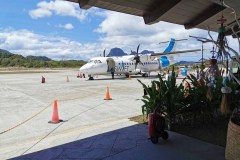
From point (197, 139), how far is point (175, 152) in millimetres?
1061

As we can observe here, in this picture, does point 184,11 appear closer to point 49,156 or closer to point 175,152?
point 175,152

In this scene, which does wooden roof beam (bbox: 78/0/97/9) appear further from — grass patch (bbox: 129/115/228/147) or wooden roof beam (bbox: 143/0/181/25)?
grass patch (bbox: 129/115/228/147)

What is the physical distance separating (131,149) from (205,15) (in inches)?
193

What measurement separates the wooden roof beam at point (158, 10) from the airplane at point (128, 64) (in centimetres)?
2118

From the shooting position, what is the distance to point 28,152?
5.61 m

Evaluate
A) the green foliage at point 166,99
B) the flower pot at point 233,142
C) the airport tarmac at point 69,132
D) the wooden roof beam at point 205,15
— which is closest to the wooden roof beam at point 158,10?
the wooden roof beam at point 205,15

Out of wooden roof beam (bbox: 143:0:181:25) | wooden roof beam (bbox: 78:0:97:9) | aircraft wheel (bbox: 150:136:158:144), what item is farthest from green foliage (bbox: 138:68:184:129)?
wooden roof beam (bbox: 78:0:97:9)

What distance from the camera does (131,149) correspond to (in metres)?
5.46

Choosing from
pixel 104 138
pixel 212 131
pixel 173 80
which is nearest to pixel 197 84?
pixel 173 80

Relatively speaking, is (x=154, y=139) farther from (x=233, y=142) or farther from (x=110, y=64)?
(x=110, y=64)

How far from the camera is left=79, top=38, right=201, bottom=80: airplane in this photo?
93.3 ft

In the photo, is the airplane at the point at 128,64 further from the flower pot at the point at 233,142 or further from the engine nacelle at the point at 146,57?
the flower pot at the point at 233,142

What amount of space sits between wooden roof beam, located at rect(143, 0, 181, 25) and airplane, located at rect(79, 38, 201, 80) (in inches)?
834

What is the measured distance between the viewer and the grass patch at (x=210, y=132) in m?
5.92
